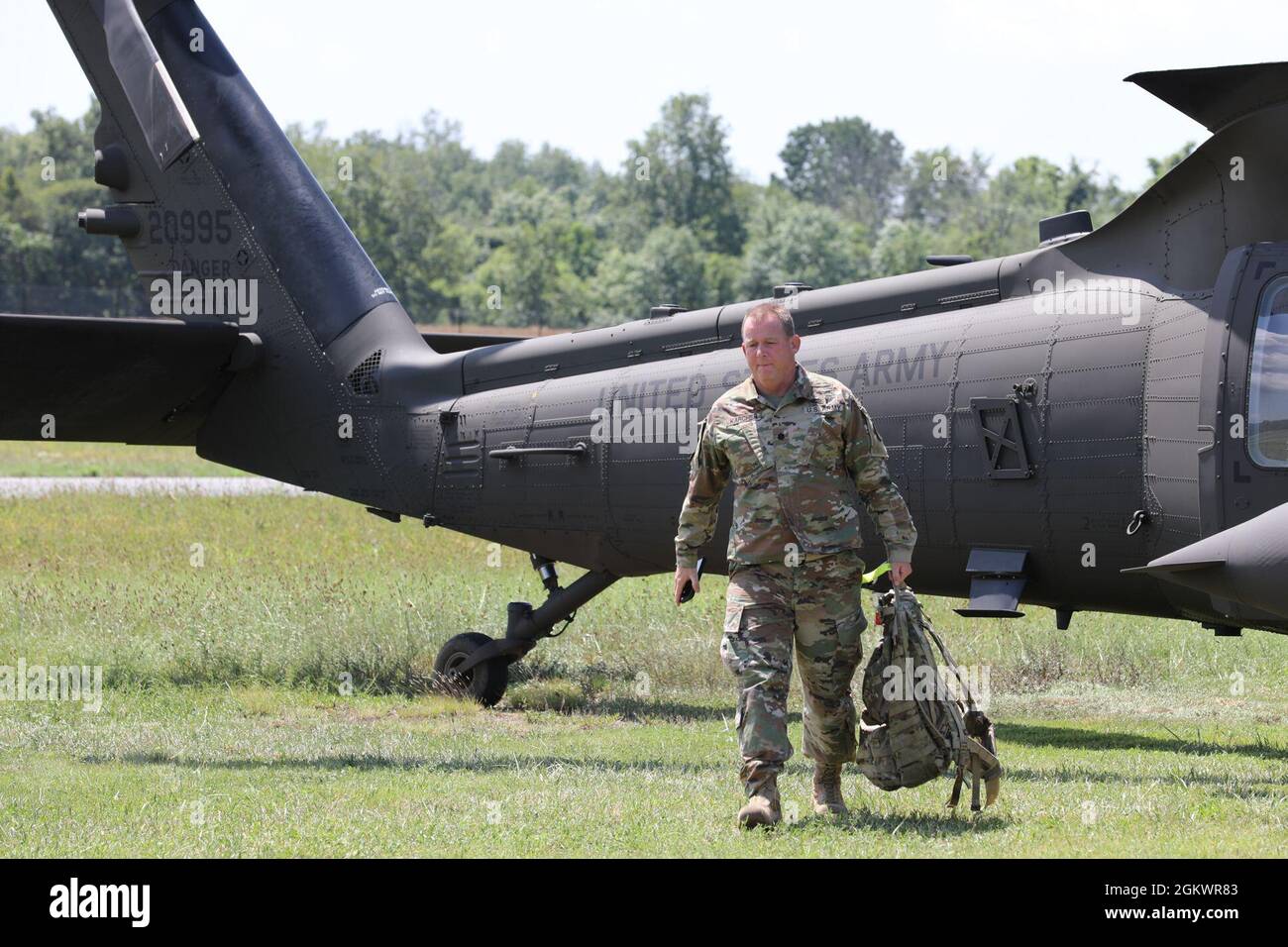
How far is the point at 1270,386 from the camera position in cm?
818

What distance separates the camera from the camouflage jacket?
7.32m

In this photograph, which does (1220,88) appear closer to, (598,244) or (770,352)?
(770,352)

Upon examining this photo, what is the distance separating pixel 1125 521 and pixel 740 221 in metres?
114

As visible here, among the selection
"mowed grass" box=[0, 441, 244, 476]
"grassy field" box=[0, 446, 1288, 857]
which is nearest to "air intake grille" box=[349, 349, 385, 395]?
"grassy field" box=[0, 446, 1288, 857]

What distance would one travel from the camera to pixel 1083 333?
9.23m

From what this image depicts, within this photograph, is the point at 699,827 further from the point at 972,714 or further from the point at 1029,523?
the point at 1029,523

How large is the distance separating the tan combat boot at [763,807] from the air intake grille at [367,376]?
22.1 ft

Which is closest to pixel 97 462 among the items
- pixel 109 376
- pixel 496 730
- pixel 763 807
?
pixel 109 376

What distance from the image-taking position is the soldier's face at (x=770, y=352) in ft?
24.1

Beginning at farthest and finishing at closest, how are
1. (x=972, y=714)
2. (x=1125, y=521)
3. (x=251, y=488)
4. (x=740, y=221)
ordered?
(x=740, y=221)
(x=251, y=488)
(x=1125, y=521)
(x=972, y=714)

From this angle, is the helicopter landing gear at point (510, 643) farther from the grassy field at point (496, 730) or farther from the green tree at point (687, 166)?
the green tree at point (687, 166)

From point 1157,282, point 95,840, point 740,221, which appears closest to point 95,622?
point 95,840

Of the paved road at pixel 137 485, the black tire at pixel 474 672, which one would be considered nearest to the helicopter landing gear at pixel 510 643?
the black tire at pixel 474 672

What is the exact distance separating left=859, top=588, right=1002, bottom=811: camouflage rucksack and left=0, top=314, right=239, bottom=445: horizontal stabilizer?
7021 millimetres
